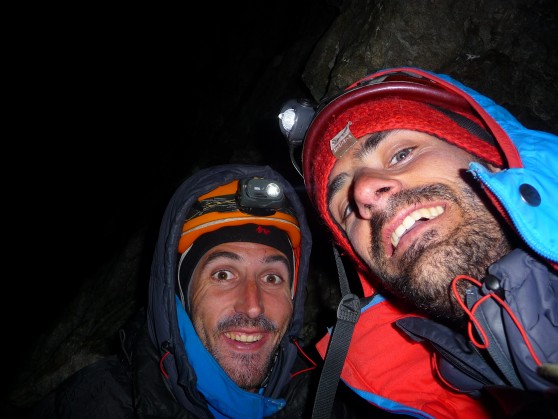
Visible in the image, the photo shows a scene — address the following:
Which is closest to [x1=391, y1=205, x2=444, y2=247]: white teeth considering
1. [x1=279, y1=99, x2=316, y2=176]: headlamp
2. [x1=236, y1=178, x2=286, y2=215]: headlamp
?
[x1=279, y1=99, x2=316, y2=176]: headlamp

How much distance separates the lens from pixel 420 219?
5.92 ft

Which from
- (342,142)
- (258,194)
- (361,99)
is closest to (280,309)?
(258,194)

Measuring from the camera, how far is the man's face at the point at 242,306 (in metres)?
2.83

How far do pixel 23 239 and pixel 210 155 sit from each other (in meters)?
7.58

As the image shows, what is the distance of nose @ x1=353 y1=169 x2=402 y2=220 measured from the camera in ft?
6.16

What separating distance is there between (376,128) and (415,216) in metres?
0.71

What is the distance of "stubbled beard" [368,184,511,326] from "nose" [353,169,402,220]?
0.55 feet

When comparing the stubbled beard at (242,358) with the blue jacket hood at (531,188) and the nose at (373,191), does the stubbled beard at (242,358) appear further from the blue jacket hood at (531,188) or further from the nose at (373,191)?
the blue jacket hood at (531,188)

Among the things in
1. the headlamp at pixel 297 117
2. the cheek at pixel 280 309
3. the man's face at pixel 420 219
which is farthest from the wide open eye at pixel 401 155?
the cheek at pixel 280 309

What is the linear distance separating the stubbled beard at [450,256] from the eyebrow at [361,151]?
21.7 inches

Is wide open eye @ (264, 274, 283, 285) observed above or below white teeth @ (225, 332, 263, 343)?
above

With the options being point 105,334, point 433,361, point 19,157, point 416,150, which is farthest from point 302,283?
point 19,157

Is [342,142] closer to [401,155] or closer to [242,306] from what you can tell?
[401,155]

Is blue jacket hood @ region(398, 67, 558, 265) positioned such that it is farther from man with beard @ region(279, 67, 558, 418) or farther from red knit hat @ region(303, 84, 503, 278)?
red knit hat @ region(303, 84, 503, 278)
